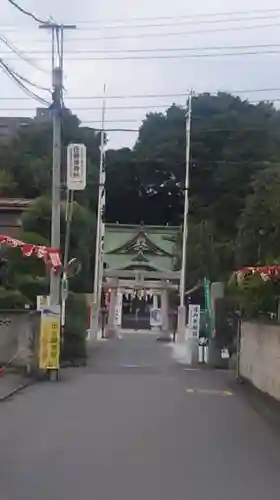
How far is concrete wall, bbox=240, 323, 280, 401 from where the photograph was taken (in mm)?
18939

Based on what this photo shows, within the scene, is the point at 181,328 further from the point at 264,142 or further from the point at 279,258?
the point at 279,258

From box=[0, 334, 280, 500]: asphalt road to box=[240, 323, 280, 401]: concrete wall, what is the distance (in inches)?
31.3

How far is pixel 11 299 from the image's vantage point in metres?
28.7

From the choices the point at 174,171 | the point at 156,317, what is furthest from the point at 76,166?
the point at 156,317

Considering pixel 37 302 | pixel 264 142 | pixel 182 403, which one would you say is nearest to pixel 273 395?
pixel 182 403

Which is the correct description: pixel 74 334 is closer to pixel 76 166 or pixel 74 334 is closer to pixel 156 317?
pixel 76 166

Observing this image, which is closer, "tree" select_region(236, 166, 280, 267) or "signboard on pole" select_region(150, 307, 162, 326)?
"tree" select_region(236, 166, 280, 267)

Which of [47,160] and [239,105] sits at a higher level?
[239,105]

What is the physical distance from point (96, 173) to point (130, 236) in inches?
496

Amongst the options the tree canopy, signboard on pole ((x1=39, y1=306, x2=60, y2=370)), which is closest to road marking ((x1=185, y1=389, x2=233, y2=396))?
signboard on pole ((x1=39, y1=306, x2=60, y2=370))

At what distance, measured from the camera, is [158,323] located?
69000mm

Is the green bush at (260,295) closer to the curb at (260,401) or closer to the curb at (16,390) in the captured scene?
the curb at (260,401)

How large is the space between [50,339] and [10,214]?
2303 centimetres

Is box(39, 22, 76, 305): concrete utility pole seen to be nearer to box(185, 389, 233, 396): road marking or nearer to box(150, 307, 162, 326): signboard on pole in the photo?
box(185, 389, 233, 396): road marking
